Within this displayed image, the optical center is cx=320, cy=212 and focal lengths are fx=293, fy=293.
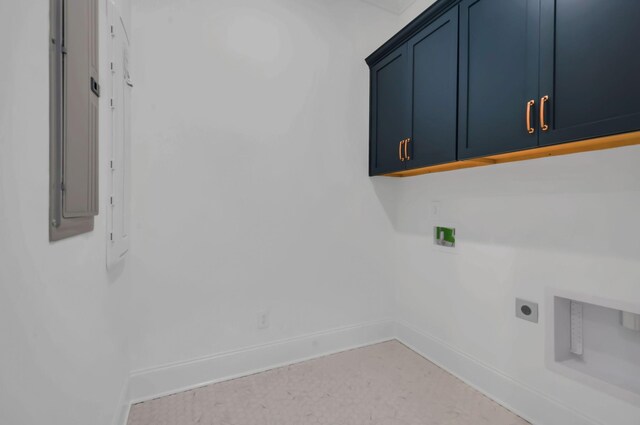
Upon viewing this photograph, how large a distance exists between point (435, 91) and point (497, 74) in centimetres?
43

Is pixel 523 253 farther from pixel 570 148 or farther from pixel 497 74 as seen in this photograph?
pixel 497 74

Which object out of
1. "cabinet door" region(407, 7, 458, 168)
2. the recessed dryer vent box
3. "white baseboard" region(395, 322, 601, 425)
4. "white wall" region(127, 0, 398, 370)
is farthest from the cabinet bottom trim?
"white baseboard" region(395, 322, 601, 425)

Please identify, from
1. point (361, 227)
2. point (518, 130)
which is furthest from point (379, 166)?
point (518, 130)

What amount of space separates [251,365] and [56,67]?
1965 millimetres

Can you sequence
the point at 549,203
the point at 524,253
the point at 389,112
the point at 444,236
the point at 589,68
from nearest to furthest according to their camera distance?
the point at 589,68 → the point at 549,203 → the point at 524,253 → the point at 444,236 → the point at 389,112

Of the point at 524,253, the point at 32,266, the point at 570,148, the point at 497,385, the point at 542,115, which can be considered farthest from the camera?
the point at 497,385

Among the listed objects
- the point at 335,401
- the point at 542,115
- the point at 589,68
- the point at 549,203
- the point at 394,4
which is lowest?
the point at 335,401

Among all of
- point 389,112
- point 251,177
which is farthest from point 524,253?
point 251,177

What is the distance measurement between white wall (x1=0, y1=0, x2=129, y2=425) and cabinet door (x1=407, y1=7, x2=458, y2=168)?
5.74 ft

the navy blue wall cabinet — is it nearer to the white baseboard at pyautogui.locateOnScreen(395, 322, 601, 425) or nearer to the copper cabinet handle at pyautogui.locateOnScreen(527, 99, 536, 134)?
the copper cabinet handle at pyautogui.locateOnScreen(527, 99, 536, 134)

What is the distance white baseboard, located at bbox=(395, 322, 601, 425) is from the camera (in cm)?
148

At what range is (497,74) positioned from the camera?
1.45m

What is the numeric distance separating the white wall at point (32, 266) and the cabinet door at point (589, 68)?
168 cm

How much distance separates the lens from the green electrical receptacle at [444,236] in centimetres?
209
